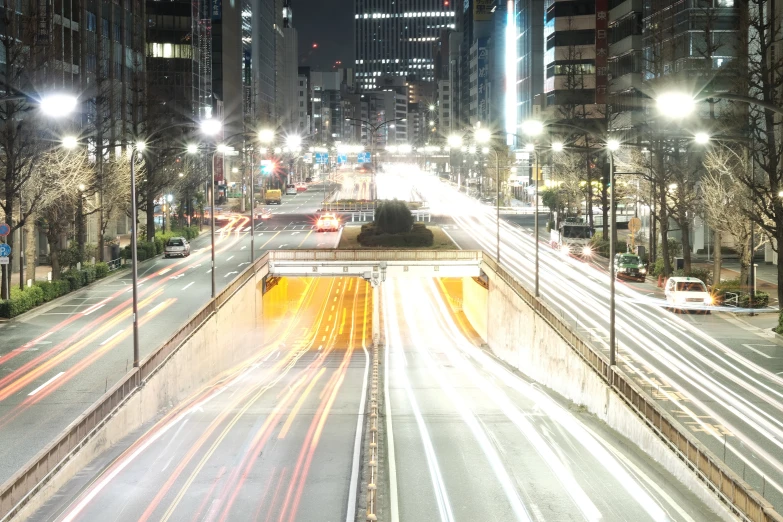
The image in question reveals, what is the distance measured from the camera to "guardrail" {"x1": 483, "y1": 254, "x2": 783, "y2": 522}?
18.3 metres

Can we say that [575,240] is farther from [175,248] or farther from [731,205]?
Result: [175,248]

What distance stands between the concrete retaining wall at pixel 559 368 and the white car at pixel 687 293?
8124 millimetres

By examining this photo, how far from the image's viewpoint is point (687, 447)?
2233cm

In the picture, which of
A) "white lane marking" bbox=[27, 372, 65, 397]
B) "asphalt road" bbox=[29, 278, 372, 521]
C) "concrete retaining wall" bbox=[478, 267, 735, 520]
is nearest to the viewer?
"asphalt road" bbox=[29, 278, 372, 521]

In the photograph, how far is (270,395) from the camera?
37.5 meters

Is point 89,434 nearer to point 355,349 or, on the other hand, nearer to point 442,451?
point 442,451

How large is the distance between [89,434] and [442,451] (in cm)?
940

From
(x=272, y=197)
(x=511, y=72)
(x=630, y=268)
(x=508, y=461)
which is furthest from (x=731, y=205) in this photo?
(x=511, y=72)

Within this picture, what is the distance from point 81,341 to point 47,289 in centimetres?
1149

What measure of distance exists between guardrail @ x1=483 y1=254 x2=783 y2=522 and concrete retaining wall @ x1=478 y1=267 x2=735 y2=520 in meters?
0.21

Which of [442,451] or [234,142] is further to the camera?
[234,142]

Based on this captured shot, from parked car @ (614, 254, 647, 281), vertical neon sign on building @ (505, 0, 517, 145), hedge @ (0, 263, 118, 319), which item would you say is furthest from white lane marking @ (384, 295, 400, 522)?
vertical neon sign on building @ (505, 0, 517, 145)

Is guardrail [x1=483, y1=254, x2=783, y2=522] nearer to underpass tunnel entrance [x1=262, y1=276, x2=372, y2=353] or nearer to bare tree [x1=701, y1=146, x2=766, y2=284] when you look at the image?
bare tree [x1=701, y1=146, x2=766, y2=284]

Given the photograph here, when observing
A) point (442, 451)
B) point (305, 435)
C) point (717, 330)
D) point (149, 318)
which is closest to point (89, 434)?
point (305, 435)
